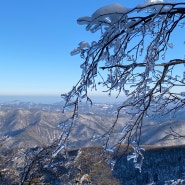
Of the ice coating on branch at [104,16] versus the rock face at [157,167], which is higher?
the ice coating on branch at [104,16]

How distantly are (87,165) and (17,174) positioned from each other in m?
12.4

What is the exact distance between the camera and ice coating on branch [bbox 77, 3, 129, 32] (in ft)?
9.25

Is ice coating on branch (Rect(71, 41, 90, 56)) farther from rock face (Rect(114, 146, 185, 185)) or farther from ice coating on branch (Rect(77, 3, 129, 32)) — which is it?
rock face (Rect(114, 146, 185, 185))

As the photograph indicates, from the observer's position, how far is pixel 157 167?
286 ft

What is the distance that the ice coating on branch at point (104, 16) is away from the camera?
2.82 m

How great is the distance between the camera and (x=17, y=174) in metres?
18.6

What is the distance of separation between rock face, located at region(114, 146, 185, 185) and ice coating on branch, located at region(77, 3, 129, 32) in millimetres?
81423

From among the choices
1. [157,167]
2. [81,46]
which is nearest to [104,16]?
[81,46]

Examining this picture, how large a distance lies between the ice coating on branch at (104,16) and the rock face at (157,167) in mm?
81423

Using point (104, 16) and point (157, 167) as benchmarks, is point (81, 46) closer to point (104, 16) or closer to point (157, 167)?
point (104, 16)

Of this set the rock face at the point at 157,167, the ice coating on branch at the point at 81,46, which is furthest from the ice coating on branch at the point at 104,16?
the rock face at the point at 157,167

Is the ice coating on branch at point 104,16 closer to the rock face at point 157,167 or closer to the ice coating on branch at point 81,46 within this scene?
the ice coating on branch at point 81,46

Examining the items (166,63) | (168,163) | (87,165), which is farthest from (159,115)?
(168,163)

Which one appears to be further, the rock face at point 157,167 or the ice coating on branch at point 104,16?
the rock face at point 157,167
